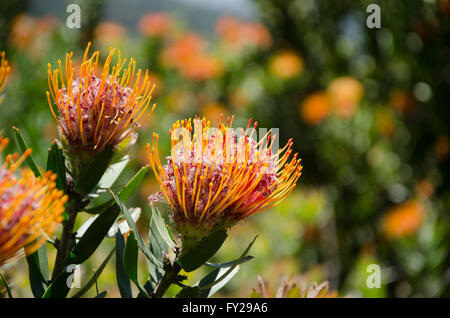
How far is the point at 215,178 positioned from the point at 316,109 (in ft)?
5.09

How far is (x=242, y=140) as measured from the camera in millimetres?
364

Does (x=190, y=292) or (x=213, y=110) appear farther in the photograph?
(x=213, y=110)

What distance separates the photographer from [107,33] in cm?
187

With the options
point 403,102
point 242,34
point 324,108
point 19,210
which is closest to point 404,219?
point 403,102

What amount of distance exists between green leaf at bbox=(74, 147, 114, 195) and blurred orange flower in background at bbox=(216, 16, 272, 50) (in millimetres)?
1940

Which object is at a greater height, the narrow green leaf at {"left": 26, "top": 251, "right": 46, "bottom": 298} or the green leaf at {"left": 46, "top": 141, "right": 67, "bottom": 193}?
the green leaf at {"left": 46, "top": 141, "right": 67, "bottom": 193}

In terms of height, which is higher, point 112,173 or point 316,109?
point 112,173

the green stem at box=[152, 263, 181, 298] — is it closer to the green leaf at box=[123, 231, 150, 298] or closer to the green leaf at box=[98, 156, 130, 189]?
the green leaf at box=[123, 231, 150, 298]

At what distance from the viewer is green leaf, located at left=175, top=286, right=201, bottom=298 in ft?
1.21

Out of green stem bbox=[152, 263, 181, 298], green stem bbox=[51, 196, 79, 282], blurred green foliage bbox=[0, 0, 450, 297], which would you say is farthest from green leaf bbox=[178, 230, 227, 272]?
blurred green foliage bbox=[0, 0, 450, 297]

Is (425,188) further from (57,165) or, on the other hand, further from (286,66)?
(57,165)

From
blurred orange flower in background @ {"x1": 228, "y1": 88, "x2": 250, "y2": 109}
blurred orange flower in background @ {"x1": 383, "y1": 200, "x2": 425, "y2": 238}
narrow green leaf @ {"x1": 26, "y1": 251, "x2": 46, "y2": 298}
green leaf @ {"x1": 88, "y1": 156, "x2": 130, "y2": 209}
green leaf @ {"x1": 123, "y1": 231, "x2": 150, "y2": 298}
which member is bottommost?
blurred orange flower in background @ {"x1": 383, "y1": 200, "x2": 425, "y2": 238}
